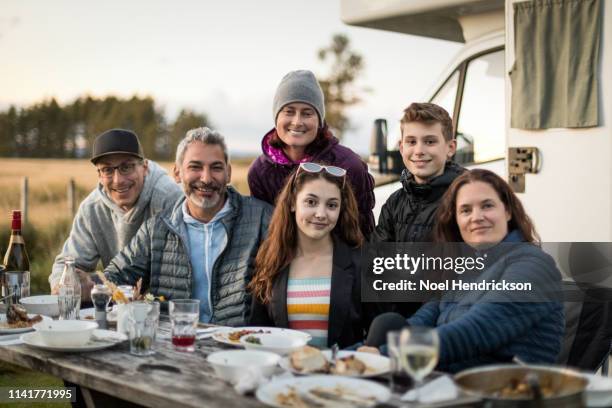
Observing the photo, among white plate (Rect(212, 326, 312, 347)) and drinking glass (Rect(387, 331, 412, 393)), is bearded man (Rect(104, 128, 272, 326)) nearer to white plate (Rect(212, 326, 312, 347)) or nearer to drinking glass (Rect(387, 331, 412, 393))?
white plate (Rect(212, 326, 312, 347))

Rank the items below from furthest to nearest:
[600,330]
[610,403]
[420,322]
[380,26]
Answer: [380,26], [600,330], [420,322], [610,403]

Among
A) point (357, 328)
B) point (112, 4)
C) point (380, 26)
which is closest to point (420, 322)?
point (357, 328)

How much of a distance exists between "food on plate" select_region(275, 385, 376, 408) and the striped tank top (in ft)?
3.71

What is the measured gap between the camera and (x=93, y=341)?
2.89 m

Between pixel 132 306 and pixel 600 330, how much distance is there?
2.28 metres

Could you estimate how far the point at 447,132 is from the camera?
13.0ft

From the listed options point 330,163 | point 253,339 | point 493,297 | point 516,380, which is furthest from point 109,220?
point 516,380

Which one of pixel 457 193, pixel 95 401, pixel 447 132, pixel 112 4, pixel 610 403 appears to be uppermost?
pixel 112 4

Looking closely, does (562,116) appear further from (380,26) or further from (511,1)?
(380,26)

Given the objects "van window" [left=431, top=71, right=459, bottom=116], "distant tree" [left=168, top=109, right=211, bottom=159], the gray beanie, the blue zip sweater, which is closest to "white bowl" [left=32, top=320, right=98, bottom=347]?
the blue zip sweater

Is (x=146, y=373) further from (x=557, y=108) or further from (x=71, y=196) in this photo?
(x=71, y=196)

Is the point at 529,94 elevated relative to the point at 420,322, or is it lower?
elevated

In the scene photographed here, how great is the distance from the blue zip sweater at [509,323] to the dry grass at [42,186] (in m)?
7.63

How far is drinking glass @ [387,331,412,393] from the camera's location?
→ 2100 mm
